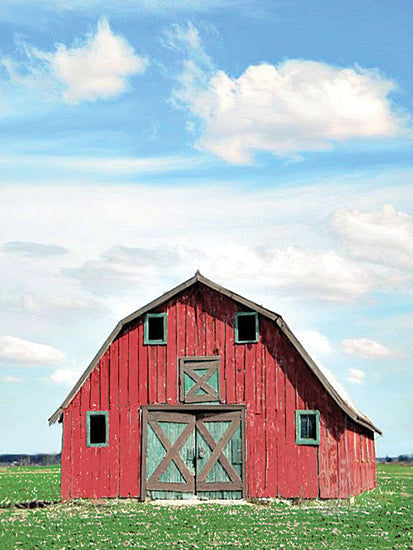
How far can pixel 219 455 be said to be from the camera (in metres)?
33.8

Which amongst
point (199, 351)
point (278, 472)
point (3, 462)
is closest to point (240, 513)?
point (278, 472)

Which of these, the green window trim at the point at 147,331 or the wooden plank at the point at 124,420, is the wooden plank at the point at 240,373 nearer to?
the green window trim at the point at 147,331

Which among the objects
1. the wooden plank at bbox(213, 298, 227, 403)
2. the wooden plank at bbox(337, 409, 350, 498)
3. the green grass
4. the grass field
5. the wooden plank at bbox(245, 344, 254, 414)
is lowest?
the grass field

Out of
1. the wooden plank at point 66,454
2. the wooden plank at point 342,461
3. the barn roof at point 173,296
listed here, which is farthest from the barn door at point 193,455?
the wooden plank at point 342,461

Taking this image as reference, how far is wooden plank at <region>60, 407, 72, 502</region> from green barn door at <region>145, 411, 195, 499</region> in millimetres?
3164

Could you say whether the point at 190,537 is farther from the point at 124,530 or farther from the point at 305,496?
the point at 305,496

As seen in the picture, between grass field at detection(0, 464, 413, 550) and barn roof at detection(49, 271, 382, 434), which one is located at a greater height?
barn roof at detection(49, 271, 382, 434)

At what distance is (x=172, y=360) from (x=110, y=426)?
11.5ft

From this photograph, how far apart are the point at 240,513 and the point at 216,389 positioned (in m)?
6.01

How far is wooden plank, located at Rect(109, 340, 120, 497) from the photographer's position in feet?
112

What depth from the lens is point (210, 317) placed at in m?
34.7

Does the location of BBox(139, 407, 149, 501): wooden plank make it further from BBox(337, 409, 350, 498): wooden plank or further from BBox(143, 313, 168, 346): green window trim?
BBox(337, 409, 350, 498): wooden plank

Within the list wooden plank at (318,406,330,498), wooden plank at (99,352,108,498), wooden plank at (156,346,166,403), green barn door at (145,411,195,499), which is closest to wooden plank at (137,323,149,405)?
wooden plank at (156,346,166,403)

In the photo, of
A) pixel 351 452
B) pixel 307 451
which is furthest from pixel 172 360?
pixel 351 452
